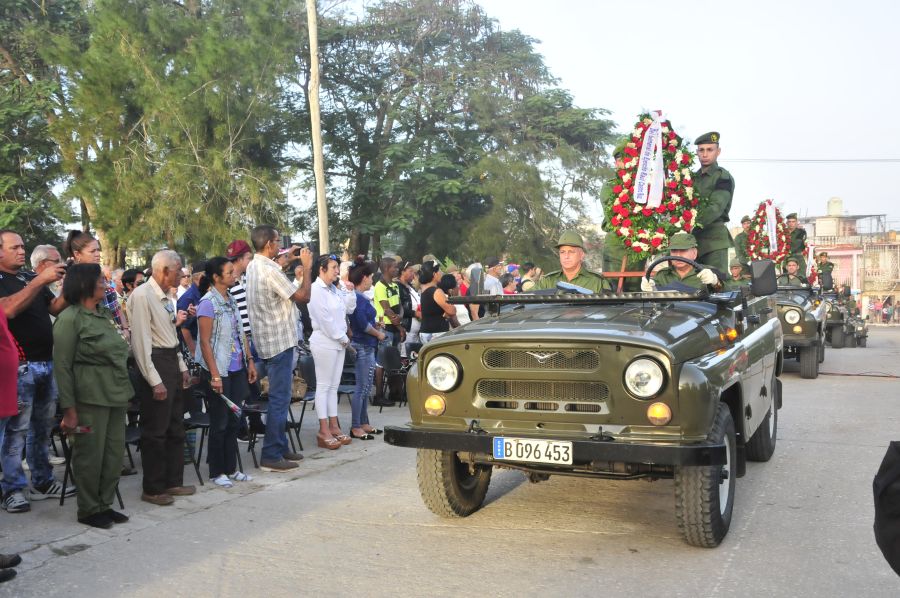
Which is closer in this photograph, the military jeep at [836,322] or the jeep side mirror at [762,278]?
the jeep side mirror at [762,278]

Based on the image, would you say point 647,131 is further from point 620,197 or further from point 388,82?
point 388,82

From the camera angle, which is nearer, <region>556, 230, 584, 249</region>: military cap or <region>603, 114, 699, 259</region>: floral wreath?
<region>556, 230, 584, 249</region>: military cap

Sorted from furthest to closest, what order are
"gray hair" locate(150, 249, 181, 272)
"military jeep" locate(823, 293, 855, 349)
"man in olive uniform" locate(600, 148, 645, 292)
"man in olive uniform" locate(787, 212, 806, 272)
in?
1. "military jeep" locate(823, 293, 855, 349)
2. "man in olive uniform" locate(787, 212, 806, 272)
3. "man in olive uniform" locate(600, 148, 645, 292)
4. "gray hair" locate(150, 249, 181, 272)

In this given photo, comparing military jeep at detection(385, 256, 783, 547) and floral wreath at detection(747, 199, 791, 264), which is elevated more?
floral wreath at detection(747, 199, 791, 264)

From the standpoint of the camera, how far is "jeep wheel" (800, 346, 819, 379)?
13492 millimetres

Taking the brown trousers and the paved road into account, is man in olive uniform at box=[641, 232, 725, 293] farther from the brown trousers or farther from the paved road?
the brown trousers

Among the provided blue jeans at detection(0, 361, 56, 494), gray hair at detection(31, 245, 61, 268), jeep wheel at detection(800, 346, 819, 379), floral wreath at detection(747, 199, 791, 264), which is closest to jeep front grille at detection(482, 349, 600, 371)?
blue jeans at detection(0, 361, 56, 494)

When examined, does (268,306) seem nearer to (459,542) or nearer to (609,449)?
(459,542)

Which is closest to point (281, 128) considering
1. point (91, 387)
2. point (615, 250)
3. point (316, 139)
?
point (316, 139)

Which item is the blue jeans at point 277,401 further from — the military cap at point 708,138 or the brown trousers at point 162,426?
the military cap at point 708,138

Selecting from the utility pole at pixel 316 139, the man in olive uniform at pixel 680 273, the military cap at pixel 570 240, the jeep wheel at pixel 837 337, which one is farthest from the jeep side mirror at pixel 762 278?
Answer: the jeep wheel at pixel 837 337

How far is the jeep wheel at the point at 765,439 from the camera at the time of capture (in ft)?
23.7

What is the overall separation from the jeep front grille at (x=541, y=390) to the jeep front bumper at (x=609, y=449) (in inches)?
9.7

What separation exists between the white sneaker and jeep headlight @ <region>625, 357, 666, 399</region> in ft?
11.8
